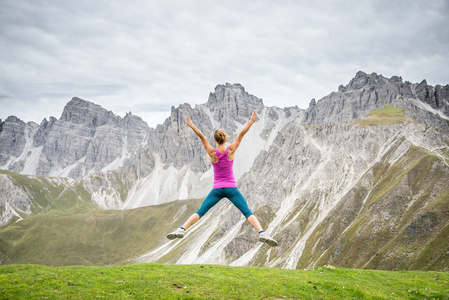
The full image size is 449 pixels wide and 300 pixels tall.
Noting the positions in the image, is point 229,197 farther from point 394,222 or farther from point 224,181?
point 394,222

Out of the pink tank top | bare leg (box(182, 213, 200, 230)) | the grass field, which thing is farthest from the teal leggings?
the grass field

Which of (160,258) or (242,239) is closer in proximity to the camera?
(242,239)

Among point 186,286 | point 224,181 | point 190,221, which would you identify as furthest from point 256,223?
point 186,286

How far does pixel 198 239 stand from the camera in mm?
184625

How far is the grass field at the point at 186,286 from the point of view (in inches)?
532

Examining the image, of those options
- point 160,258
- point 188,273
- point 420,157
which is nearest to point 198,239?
point 160,258

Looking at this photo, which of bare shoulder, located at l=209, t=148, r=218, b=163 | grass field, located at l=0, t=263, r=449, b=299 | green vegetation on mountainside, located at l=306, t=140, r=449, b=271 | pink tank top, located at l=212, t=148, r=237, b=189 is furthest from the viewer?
green vegetation on mountainside, located at l=306, t=140, r=449, b=271

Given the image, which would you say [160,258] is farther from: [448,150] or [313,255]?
[448,150]

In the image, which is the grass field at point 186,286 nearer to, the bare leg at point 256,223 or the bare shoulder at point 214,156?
the bare leg at point 256,223

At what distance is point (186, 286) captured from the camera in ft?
50.0

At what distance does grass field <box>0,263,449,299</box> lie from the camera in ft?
44.3

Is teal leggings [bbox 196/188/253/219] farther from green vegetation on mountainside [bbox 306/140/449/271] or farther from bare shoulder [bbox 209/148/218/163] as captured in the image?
green vegetation on mountainside [bbox 306/140/449/271]

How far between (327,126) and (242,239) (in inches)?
3640

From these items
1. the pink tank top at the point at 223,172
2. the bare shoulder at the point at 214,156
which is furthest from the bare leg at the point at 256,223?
the bare shoulder at the point at 214,156
